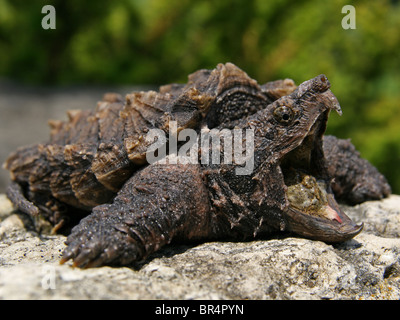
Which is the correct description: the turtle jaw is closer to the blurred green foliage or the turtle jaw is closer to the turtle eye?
the turtle eye

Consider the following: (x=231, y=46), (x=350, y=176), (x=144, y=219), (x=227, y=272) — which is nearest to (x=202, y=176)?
(x=144, y=219)

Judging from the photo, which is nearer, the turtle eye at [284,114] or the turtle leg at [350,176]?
the turtle eye at [284,114]

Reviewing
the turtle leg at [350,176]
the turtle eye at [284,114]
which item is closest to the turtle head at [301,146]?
the turtle eye at [284,114]

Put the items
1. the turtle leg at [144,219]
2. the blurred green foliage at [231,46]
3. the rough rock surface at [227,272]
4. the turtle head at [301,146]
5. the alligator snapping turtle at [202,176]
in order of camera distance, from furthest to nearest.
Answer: the blurred green foliage at [231,46]
the turtle head at [301,146]
the alligator snapping turtle at [202,176]
the turtle leg at [144,219]
the rough rock surface at [227,272]

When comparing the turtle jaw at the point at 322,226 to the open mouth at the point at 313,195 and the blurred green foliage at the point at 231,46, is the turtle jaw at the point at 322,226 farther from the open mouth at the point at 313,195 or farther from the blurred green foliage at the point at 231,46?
the blurred green foliage at the point at 231,46

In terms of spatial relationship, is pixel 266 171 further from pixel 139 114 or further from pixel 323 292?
pixel 139 114

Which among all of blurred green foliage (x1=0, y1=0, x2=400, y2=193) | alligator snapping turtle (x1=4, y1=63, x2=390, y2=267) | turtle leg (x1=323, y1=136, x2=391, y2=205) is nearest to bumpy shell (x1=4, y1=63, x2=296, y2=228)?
alligator snapping turtle (x1=4, y1=63, x2=390, y2=267)
